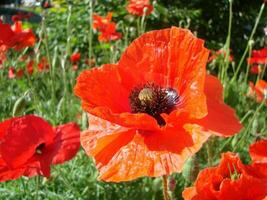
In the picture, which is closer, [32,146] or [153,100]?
[153,100]

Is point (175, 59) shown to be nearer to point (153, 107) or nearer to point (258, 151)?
point (153, 107)

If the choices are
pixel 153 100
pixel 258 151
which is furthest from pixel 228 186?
pixel 153 100

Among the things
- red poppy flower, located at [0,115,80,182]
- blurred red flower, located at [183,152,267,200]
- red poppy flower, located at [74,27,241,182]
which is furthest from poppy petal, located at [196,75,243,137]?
red poppy flower, located at [0,115,80,182]

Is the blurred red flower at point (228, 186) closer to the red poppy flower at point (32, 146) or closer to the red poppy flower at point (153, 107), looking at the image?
the red poppy flower at point (153, 107)

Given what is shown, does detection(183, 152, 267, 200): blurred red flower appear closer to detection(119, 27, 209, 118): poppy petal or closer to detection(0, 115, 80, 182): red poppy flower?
detection(119, 27, 209, 118): poppy petal

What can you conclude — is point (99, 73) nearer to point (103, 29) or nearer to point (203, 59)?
point (203, 59)
